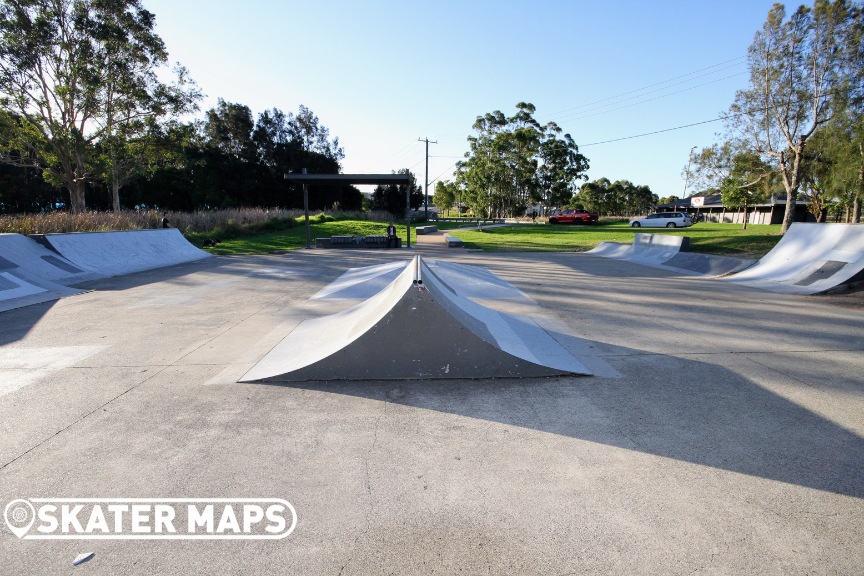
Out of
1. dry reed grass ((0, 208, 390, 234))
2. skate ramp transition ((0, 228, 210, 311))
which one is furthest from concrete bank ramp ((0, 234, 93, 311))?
dry reed grass ((0, 208, 390, 234))

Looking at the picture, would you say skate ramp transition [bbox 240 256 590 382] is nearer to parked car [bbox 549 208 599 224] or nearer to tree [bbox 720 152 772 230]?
tree [bbox 720 152 772 230]

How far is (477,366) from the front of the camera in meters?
4.69

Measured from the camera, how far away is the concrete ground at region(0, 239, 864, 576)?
2232mm

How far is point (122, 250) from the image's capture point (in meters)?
16.2

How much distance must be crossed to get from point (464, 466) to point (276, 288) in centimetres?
888

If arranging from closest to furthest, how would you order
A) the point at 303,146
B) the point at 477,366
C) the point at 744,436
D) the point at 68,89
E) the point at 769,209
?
the point at 744,436 < the point at 477,366 < the point at 68,89 < the point at 769,209 < the point at 303,146

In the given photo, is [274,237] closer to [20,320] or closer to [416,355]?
[20,320]

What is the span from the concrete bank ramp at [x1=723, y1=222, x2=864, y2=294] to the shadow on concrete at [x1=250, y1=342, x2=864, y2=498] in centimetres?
782

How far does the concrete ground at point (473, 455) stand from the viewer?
2232 mm

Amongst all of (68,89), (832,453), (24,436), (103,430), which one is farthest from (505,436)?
(68,89)

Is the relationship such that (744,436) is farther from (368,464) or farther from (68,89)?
(68,89)

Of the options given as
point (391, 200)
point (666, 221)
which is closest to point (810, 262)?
point (666, 221)

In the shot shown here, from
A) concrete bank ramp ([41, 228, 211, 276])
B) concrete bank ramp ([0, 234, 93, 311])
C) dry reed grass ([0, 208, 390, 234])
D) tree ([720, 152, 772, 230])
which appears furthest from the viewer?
A: tree ([720, 152, 772, 230])

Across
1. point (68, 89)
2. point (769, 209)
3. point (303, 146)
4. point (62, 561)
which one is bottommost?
point (62, 561)
